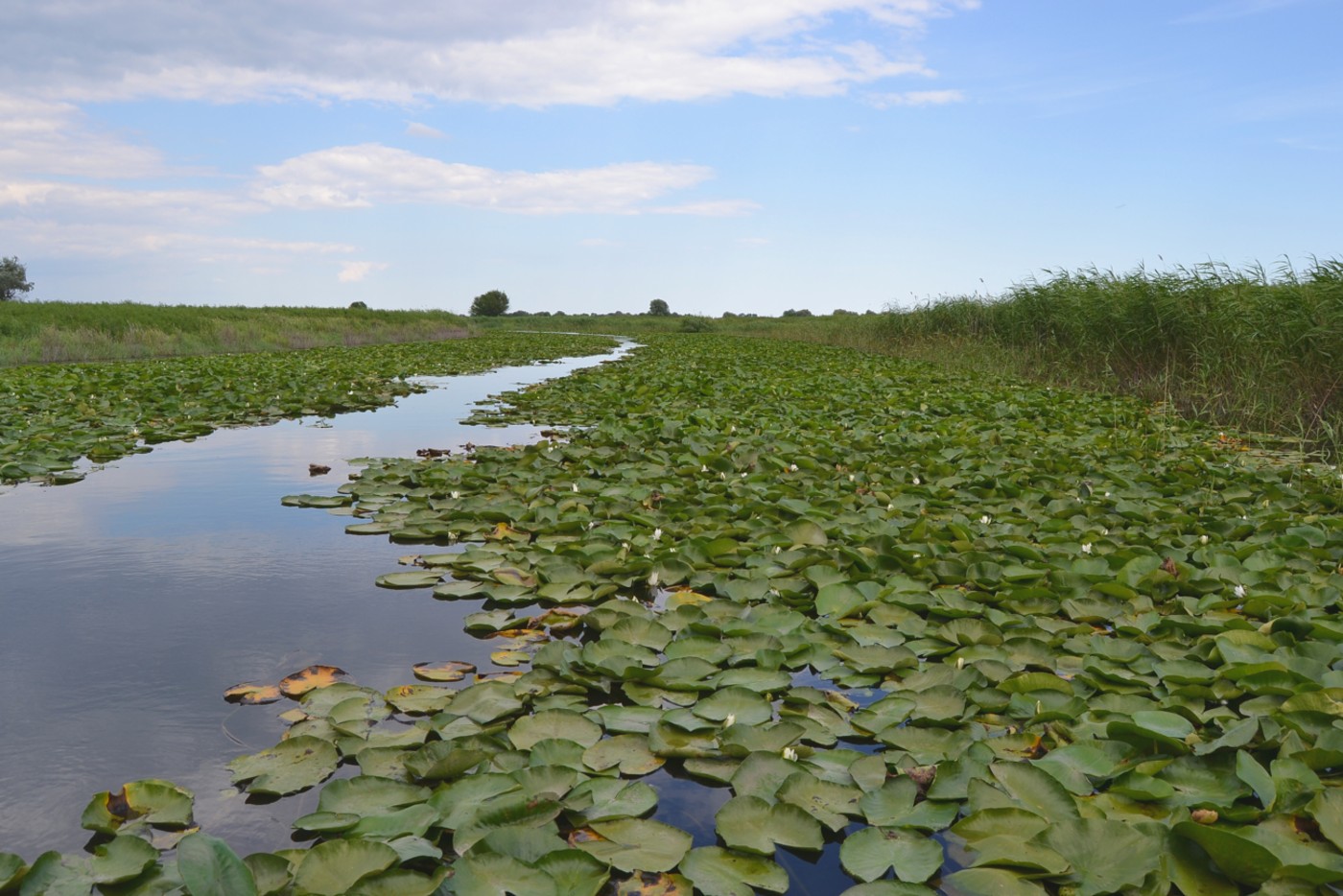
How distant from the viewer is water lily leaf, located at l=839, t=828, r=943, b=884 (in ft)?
5.30

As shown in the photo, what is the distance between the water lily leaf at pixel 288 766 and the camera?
193 cm

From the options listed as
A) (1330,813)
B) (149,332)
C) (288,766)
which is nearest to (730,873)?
(288,766)

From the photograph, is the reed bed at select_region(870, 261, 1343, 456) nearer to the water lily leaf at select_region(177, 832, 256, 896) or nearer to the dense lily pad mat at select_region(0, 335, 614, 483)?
the water lily leaf at select_region(177, 832, 256, 896)

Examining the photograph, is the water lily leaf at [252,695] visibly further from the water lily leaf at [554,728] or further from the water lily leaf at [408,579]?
the water lily leaf at [408,579]

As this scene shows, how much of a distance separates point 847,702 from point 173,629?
7.24 ft

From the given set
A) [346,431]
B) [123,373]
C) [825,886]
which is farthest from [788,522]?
[123,373]

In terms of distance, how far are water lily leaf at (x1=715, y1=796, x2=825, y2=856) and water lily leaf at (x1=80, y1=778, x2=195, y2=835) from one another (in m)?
1.10

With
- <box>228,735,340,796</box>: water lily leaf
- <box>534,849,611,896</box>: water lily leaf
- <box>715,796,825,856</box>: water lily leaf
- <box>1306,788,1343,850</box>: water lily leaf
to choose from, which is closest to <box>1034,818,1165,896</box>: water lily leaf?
<box>1306,788,1343,850</box>: water lily leaf

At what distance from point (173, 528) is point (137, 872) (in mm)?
3126

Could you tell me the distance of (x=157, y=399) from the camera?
8.66m

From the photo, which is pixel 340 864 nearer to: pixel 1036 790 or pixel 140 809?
pixel 140 809

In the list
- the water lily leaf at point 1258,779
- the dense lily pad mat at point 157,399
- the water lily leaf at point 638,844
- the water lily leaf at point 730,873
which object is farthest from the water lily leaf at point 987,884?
the dense lily pad mat at point 157,399

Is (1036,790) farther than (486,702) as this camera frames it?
No

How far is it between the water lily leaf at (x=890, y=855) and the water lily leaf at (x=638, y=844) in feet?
1.01
